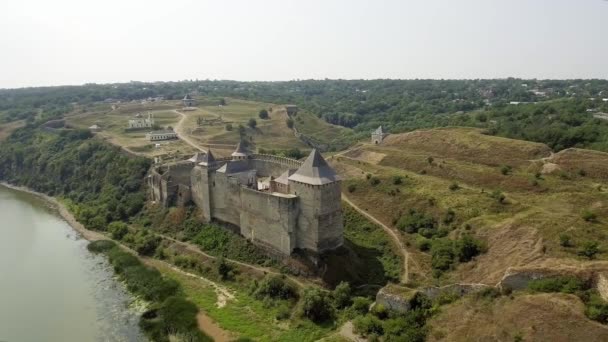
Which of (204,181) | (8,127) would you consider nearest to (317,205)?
(204,181)

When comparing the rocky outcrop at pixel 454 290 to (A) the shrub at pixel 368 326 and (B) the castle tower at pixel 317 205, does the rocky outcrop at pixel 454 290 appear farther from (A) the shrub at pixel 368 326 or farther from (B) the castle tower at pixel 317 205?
(B) the castle tower at pixel 317 205

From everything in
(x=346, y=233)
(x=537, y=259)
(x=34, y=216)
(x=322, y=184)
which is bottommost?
(x=34, y=216)

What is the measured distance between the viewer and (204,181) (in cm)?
3594

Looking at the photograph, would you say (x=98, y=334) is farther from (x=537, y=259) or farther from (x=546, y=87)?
(x=546, y=87)

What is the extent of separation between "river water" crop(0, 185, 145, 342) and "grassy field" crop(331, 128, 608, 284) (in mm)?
17909

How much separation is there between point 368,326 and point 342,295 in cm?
367

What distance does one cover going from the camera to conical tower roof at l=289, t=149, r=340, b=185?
2805cm

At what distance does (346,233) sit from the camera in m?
33.8

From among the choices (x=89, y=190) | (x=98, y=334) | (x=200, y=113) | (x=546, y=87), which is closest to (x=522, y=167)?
(x=98, y=334)

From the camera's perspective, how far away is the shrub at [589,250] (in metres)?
22.0

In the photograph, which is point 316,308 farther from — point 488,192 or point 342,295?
point 488,192

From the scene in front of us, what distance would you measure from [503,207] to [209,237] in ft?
67.1

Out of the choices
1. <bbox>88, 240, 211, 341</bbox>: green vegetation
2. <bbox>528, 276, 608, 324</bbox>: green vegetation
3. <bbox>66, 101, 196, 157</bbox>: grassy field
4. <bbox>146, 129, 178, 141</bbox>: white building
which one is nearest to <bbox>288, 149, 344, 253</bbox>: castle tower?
<bbox>88, 240, 211, 341</bbox>: green vegetation

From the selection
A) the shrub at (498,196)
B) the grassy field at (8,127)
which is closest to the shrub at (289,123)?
the shrub at (498,196)
